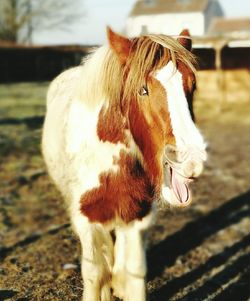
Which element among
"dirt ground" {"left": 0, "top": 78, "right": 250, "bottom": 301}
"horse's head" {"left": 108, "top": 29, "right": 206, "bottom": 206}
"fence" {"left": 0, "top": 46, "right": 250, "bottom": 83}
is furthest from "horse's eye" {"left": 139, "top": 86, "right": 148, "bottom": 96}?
"fence" {"left": 0, "top": 46, "right": 250, "bottom": 83}

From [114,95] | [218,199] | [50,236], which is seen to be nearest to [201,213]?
[218,199]

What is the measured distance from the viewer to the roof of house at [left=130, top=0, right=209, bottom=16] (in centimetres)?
4331

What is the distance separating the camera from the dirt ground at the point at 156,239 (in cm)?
390

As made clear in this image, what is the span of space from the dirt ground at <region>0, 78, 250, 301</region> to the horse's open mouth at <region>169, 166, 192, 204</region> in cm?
146

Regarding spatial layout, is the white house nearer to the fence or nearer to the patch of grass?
the fence

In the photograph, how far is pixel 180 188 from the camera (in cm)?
254

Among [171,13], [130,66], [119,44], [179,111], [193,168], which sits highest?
[119,44]

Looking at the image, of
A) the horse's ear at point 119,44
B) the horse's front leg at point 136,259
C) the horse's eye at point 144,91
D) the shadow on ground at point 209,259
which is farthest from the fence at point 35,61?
the horse's eye at point 144,91

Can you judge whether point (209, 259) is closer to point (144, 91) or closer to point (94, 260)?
point (94, 260)

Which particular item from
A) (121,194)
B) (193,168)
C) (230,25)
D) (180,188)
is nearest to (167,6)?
(230,25)

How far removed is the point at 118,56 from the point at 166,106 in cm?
48

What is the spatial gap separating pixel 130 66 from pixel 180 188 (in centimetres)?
71

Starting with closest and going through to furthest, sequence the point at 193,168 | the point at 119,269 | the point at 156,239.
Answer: the point at 193,168 < the point at 119,269 < the point at 156,239

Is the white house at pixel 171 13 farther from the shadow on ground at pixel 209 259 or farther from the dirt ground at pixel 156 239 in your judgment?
the shadow on ground at pixel 209 259
